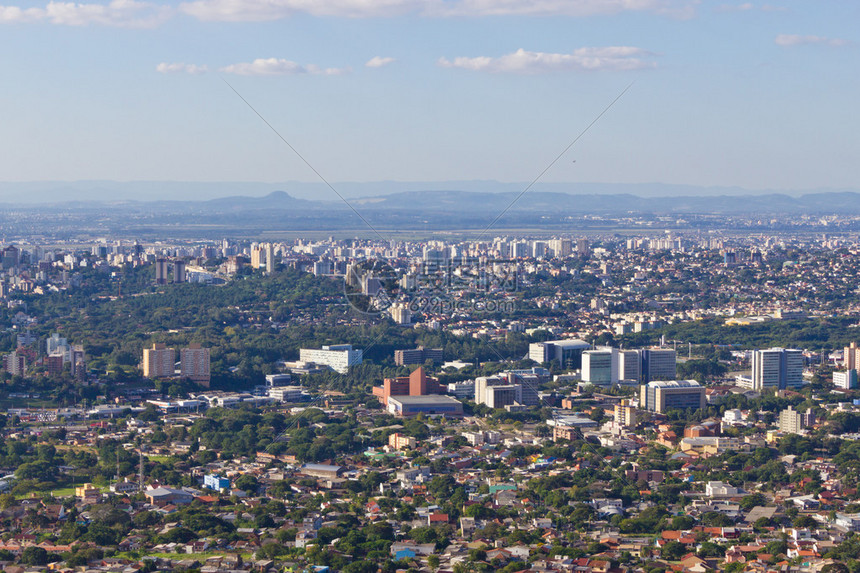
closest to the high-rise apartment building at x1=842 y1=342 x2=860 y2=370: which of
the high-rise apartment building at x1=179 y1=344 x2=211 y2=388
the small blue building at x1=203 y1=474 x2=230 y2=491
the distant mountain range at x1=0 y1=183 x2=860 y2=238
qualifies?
the high-rise apartment building at x1=179 y1=344 x2=211 y2=388

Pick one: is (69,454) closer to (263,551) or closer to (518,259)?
(263,551)

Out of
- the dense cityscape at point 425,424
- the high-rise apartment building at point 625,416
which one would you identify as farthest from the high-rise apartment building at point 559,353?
the high-rise apartment building at point 625,416

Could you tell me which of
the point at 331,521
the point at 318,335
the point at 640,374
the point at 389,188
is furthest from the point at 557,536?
the point at 389,188

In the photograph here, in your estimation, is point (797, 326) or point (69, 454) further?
point (797, 326)

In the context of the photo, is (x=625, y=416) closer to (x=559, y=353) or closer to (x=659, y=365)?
(x=659, y=365)

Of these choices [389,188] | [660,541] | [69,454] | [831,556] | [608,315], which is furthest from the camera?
[389,188]

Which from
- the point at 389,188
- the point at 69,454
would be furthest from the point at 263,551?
the point at 389,188

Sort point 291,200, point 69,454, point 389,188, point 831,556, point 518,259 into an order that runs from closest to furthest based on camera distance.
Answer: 1. point 831,556
2. point 69,454
3. point 518,259
4. point 291,200
5. point 389,188
